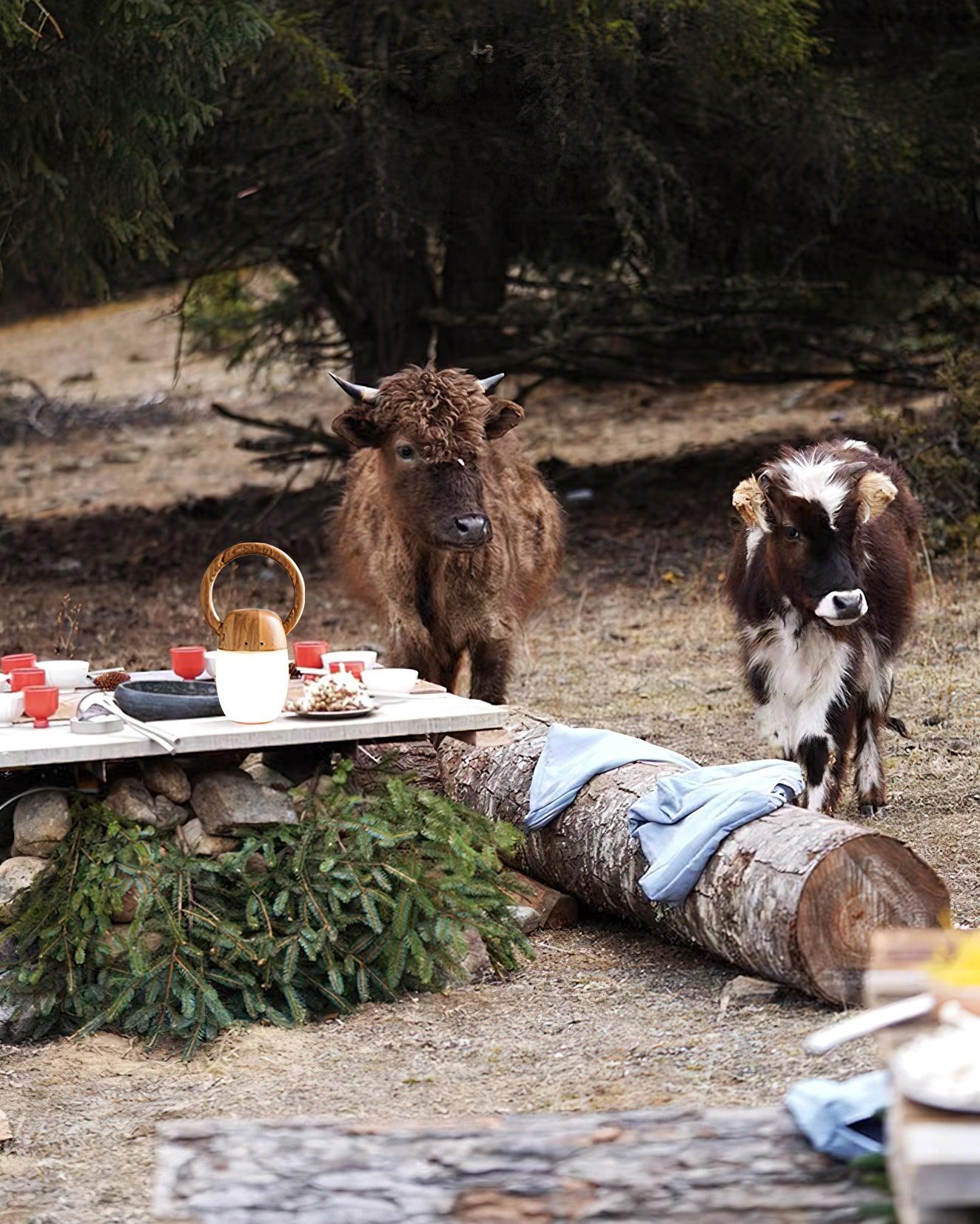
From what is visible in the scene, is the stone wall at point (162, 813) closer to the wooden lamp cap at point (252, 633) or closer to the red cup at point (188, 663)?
the red cup at point (188, 663)

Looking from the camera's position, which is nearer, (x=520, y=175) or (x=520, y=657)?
(x=520, y=657)

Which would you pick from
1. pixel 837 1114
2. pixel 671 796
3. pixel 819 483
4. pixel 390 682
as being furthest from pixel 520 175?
pixel 837 1114

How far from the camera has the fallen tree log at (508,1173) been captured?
10.8 ft

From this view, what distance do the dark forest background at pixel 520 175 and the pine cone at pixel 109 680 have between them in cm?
476

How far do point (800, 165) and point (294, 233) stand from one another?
4.95 meters

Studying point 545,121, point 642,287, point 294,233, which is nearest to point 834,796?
point 545,121

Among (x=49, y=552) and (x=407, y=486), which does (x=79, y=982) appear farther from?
(x=49, y=552)

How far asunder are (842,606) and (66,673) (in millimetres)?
3348

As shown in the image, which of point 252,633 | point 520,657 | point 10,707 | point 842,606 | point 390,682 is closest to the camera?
point 252,633

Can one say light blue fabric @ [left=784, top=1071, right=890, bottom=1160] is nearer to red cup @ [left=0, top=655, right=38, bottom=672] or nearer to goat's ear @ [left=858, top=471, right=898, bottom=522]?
red cup @ [left=0, top=655, right=38, bottom=672]

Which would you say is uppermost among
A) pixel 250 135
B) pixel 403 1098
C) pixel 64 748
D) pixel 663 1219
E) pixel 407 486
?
pixel 250 135

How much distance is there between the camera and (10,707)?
21.6 feet

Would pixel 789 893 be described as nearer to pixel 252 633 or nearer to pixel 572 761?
pixel 572 761

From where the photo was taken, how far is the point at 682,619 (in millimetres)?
13609
